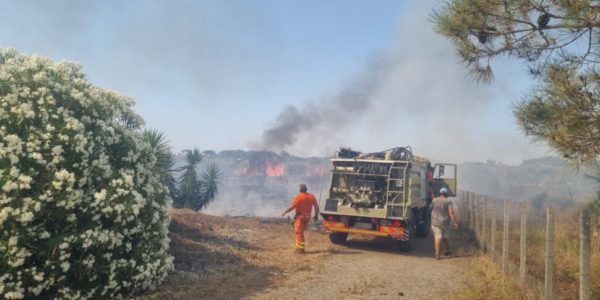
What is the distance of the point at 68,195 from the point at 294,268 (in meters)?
4.56

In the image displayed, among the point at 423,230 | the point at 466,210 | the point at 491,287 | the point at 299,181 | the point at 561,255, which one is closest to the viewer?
the point at 491,287

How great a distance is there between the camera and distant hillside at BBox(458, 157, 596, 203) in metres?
45.0

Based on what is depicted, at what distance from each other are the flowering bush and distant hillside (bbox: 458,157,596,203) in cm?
4274

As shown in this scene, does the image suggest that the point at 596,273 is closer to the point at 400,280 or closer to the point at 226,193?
the point at 400,280

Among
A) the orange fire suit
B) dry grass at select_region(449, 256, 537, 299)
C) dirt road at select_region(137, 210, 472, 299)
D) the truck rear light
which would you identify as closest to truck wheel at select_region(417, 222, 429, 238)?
dirt road at select_region(137, 210, 472, 299)

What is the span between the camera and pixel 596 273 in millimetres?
6414

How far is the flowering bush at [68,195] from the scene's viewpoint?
525 centimetres

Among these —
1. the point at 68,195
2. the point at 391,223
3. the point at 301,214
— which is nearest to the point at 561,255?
the point at 391,223

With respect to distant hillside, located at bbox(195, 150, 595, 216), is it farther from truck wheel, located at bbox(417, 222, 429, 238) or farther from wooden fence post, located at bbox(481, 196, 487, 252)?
wooden fence post, located at bbox(481, 196, 487, 252)

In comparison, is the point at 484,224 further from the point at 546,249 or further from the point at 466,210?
the point at 546,249

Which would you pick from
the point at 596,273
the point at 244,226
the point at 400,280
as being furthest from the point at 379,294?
the point at 244,226

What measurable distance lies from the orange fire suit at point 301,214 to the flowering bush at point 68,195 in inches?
151

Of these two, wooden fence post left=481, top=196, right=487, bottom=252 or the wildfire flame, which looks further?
the wildfire flame

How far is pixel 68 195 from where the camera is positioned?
18.2ft
